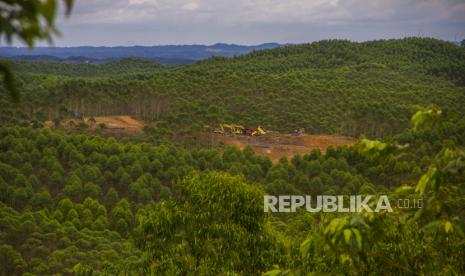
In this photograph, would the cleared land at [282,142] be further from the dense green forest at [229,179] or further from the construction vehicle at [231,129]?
the dense green forest at [229,179]

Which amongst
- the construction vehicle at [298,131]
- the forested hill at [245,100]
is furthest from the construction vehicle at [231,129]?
the construction vehicle at [298,131]

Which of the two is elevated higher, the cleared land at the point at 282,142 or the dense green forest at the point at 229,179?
the dense green forest at the point at 229,179

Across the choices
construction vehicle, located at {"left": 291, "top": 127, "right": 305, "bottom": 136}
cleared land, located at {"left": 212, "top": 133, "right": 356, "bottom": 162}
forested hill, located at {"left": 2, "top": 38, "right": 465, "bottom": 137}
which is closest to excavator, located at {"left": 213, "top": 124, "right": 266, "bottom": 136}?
cleared land, located at {"left": 212, "top": 133, "right": 356, "bottom": 162}

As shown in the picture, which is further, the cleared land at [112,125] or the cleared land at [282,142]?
the cleared land at [112,125]

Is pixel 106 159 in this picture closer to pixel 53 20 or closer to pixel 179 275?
pixel 179 275

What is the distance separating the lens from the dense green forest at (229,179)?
329cm

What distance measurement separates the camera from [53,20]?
161cm

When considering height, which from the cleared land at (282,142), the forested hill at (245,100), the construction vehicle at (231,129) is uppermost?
the forested hill at (245,100)

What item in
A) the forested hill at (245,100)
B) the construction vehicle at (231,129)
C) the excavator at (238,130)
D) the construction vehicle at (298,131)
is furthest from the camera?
the forested hill at (245,100)

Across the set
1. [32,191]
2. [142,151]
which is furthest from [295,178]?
[32,191]

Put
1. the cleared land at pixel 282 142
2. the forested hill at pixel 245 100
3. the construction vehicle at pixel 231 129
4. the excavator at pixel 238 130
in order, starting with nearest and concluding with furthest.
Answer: the cleared land at pixel 282 142, the construction vehicle at pixel 231 129, the excavator at pixel 238 130, the forested hill at pixel 245 100

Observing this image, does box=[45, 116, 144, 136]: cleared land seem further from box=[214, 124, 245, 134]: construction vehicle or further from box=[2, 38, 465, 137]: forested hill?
box=[214, 124, 245, 134]: construction vehicle

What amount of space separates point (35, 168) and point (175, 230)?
73.8 feet

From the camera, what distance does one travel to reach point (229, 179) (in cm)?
700
